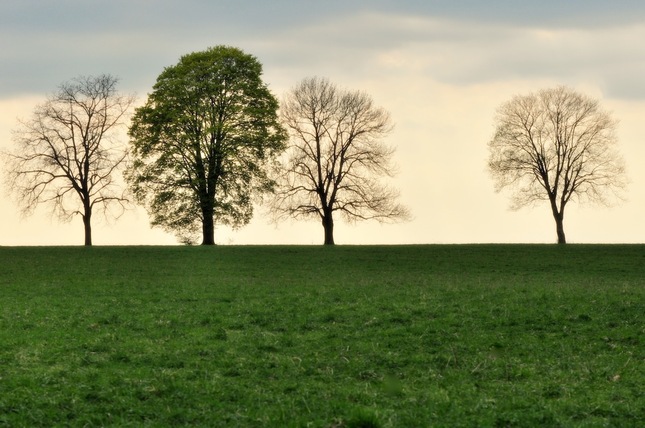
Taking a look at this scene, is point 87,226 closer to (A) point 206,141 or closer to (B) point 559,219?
(A) point 206,141

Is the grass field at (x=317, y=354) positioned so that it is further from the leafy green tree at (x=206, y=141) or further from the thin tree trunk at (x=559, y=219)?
the thin tree trunk at (x=559, y=219)

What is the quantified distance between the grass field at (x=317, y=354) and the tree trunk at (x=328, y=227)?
3104cm

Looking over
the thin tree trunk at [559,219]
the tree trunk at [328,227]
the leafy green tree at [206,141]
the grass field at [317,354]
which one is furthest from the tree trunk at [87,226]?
the thin tree trunk at [559,219]

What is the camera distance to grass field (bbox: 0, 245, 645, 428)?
48.8 feet

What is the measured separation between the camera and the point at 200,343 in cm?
2111

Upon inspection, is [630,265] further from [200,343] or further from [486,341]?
[200,343]

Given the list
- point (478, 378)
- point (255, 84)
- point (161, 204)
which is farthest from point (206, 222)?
point (478, 378)

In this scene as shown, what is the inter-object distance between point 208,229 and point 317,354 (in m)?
45.9

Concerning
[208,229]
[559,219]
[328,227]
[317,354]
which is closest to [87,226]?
[208,229]

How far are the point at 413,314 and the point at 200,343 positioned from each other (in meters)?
6.65

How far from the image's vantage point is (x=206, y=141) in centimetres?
6438

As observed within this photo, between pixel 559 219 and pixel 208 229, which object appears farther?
pixel 559 219

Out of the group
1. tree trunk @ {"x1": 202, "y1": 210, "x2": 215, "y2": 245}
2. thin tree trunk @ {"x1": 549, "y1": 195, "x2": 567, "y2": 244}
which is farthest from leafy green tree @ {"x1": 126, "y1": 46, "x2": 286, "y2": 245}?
thin tree trunk @ {"x1": 549, "y1": 195, "x2": 567, "y2": 244}

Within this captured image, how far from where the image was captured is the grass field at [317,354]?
14.9 m
